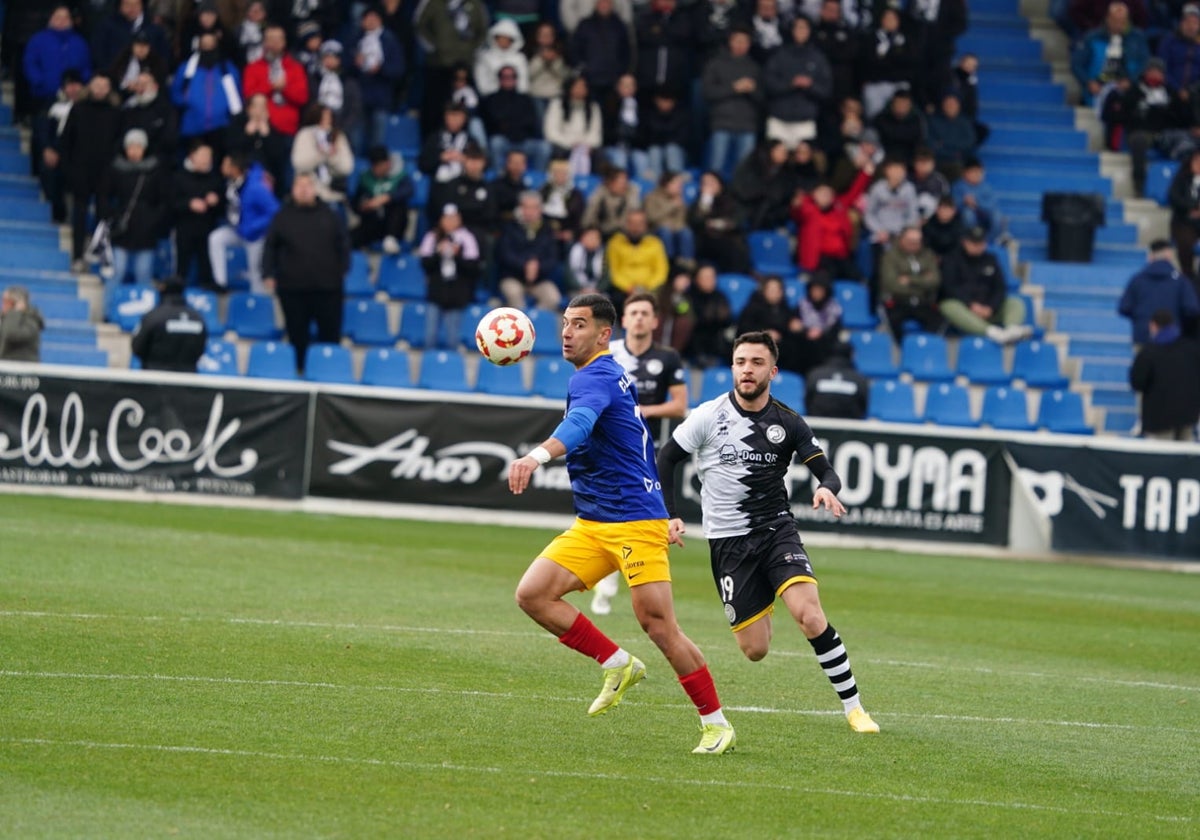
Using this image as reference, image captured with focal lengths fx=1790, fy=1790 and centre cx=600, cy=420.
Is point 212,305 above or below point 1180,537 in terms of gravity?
above

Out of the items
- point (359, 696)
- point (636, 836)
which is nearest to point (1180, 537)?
point (359, 696)

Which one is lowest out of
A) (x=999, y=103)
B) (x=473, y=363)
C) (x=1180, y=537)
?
(x=1180, y=537)

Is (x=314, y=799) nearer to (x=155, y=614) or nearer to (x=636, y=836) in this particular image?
(x=636, y=836)

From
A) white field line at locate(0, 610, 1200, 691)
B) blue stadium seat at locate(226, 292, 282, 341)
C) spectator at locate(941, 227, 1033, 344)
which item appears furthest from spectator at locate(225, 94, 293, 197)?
white field line at locate(0, 610, 1200, 691)

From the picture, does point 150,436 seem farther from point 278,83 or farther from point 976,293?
point 976,293

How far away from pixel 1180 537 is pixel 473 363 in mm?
9770

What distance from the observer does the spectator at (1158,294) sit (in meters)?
26.1

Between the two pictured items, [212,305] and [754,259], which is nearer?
[212,305]

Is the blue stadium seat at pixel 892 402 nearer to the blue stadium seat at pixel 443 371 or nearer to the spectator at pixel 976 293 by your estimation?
the spectator at pixel 976 293

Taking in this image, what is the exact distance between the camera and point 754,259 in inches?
1089

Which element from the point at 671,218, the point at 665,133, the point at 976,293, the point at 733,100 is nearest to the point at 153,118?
the point at 671,218

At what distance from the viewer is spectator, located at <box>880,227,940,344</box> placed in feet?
86.3

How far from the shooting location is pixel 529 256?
2519cm

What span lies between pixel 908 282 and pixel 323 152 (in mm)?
8694
